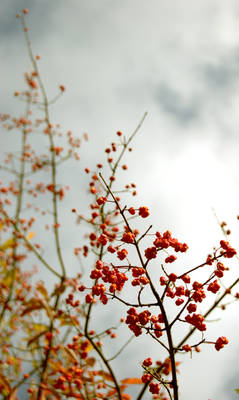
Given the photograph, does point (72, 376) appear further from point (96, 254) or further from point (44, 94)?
point (44, 94)

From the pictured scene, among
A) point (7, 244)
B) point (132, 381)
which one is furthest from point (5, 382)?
point (7, 244)

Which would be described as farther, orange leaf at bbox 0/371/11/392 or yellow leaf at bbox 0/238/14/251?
yellow leaf at bbox 0/238/14/251

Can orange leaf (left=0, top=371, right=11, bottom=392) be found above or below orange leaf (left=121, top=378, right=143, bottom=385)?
above

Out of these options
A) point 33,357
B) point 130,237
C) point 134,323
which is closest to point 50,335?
point 33,357

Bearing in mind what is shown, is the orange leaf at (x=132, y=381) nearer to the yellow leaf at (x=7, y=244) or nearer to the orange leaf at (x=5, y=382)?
the orange leaf at (x=5, y=382)

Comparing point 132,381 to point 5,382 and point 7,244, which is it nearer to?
point 5,382

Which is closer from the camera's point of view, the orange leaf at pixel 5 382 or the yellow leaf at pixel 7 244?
the orange leaf at pixel 5 382

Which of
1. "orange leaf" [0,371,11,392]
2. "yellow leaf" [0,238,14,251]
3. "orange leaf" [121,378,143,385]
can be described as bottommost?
"orange leaf" [121,378,143,385]

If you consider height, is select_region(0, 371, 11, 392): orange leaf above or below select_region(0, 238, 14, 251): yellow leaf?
below

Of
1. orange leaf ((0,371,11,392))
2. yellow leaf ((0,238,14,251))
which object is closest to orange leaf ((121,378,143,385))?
orange leaf ((0,371,11,392))

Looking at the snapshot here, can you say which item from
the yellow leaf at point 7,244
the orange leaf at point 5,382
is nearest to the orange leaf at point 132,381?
the orange leaf at point 5,382

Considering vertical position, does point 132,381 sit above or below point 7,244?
below

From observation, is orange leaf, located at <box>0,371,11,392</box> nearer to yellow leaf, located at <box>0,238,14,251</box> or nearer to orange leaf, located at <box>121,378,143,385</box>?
orange leaf, located at <box>121,378,143,385</box>

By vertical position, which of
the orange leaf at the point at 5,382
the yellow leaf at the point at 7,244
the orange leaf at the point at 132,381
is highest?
the yellow leaf at the point at 7,244
